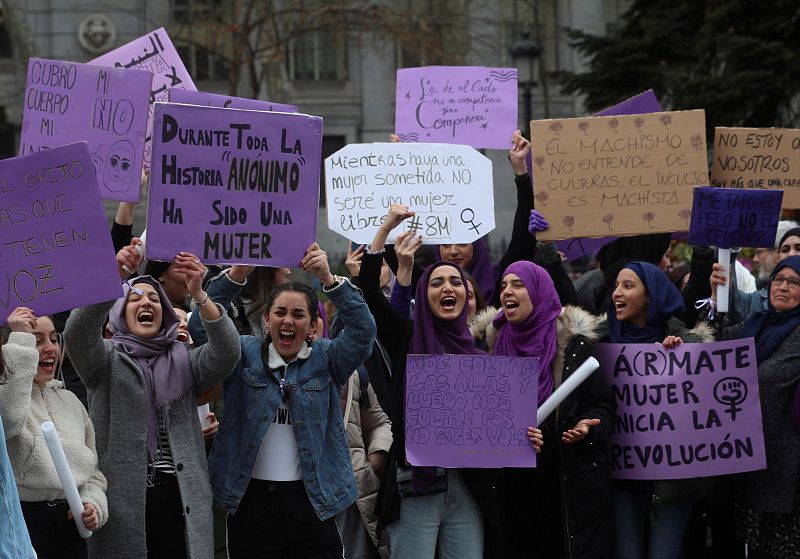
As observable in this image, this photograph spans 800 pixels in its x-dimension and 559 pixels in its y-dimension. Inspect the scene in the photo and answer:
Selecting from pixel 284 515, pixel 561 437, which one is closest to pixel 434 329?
pixel 561 437

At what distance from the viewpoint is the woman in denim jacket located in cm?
562

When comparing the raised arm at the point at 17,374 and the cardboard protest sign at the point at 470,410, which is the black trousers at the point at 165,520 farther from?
the cardboard protest sign at the point at 470,410

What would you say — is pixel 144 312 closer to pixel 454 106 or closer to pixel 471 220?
pixel 471 220

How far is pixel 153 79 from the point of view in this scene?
24.3 ft

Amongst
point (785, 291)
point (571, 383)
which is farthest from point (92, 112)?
point (785, 291)

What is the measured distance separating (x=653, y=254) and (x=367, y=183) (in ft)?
6.15

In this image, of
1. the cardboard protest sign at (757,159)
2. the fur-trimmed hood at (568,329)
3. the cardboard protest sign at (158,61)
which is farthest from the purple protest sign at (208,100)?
the cardboard protest sign at (757,159)

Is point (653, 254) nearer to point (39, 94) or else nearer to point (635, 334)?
point (635, 334)

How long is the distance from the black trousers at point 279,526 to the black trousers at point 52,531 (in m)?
0.67

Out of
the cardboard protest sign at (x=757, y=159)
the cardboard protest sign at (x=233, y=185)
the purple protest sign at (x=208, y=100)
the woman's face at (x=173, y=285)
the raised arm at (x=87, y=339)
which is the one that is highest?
the purple protest sign at (x=208, y=100)

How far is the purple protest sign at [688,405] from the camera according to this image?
6410 mm

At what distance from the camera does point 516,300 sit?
628 cm

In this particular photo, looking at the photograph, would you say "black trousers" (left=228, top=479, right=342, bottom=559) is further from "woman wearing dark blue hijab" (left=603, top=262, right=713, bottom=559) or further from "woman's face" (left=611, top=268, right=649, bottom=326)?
"woman's face" (left=611, top=268, right=649, bottom=326)

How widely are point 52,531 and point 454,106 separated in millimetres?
3838
